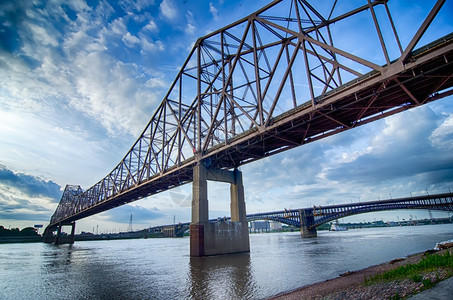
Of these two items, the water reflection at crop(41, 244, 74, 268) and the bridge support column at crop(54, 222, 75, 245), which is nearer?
the water reflection at crop(41, 244, 74, 268)

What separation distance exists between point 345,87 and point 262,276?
16702mm

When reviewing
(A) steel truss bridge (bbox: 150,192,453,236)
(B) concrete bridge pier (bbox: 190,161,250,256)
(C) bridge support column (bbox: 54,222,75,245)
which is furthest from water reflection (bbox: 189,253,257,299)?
(C) bridge support column (bbox: 54,222,75,245)

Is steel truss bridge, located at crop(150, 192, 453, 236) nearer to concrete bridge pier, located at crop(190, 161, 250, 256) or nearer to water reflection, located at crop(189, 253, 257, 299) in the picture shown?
concrete bridge pier, located at crop(190, 161, 250, 256)

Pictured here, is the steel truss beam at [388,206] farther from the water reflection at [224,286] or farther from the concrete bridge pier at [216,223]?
the water reflection at [224,286]

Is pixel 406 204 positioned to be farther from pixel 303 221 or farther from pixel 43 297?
pixel 43 297

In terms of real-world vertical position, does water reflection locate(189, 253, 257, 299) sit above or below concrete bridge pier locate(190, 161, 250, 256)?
below

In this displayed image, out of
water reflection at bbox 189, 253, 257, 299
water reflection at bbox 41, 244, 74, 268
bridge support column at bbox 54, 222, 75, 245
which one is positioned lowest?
water reflection at bbox 41, 244, 74, 268

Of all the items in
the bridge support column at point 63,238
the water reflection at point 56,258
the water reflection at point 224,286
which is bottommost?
the water reflection at point 56,258

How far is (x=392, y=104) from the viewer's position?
2325 cm

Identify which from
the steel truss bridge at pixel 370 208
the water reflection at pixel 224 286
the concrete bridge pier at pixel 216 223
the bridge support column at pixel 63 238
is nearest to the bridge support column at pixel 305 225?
the steel truss bridge at pixel 370 208

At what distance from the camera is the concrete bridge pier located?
33.3m

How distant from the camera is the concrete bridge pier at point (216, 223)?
33312 millimetres

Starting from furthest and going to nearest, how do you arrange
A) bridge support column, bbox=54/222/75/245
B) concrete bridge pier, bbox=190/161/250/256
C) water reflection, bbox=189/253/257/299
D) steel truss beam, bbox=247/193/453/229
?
bridge support column, bbox=54/222/75/245 < steel truss beam, bbox=247/193/453/229 < concrete bridge pier, bbox=190/161/250/256 < water reflection, bbox=189/253/257/299

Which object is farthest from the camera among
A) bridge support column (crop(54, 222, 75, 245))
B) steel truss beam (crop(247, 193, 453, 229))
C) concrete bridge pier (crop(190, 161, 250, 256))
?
bridge support column (crop(54, 222, 75, 245))
